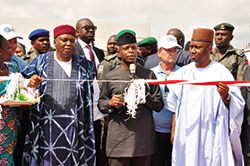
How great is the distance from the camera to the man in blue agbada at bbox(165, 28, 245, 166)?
3803mm

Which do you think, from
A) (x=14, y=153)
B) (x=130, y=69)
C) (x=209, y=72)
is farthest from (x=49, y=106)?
(x=209, y=72)

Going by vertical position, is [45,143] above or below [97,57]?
below

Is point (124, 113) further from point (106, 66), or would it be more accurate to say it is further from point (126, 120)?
point (106, 66)

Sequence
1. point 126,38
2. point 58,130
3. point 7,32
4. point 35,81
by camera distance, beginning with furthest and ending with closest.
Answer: point 7,32
point 126,38
point 58,130
point 35,81

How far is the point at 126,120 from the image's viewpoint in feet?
12.8

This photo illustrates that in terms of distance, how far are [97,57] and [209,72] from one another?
2.67m

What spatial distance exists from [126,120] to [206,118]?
42.1 inches

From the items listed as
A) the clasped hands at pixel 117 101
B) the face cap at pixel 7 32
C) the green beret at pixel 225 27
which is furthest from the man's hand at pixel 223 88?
the face cap at pixel 7 32

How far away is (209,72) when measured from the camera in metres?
4.05

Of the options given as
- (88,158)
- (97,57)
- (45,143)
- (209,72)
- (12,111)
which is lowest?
(88,158)

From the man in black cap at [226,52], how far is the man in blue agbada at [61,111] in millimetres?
2700

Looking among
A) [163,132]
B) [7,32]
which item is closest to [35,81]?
[7,32]

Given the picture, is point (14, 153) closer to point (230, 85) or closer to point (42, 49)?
point (42, 49)

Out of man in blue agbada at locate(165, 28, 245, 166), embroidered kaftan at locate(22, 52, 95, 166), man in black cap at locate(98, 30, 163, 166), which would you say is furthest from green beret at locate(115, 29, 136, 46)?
man in blue agbada at locate(165, 28, 245, 166)
